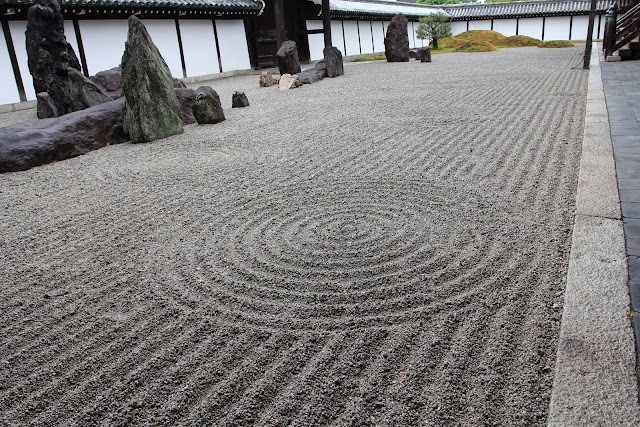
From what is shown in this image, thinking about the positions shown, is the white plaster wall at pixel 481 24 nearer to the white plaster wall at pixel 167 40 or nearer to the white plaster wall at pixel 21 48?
the white plaster wall at pixel 167 40

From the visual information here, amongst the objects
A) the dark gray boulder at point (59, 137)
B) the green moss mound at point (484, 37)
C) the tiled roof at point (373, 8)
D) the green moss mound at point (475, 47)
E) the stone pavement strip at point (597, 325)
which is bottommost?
the stone pavement strip at point (597, 325)

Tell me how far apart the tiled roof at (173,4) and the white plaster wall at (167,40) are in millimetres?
818

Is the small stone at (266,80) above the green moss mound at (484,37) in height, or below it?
below

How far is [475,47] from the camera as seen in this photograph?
26.2 m

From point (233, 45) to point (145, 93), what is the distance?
13.6 metres

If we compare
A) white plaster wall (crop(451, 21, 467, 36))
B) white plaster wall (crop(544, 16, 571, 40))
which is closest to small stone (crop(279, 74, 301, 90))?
white plaster wall (crop(544, 16, 571, 40))

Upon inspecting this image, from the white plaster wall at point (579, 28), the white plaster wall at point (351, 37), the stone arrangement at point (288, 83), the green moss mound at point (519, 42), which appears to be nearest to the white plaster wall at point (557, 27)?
the white plaster wall at point (579, 28)

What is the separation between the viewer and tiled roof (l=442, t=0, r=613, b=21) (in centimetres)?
3234

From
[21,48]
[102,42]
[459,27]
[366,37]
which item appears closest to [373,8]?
[366,37]

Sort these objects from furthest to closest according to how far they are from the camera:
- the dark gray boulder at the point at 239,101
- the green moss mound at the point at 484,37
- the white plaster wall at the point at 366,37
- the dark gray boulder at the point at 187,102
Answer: the green moss mound at the point at 484,37 → the white plaster wall at the point at 366,37 → the dark gray boulder at the point at 239,101 → the dark gray boulder at the point at 187,102

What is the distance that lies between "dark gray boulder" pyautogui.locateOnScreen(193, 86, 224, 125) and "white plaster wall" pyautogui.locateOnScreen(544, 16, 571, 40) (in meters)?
32.0

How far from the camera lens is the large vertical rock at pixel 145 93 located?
770cm

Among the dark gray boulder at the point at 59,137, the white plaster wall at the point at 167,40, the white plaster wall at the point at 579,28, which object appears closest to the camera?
the dark gray boulder at the point at 59,137

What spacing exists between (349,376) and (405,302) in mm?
672
